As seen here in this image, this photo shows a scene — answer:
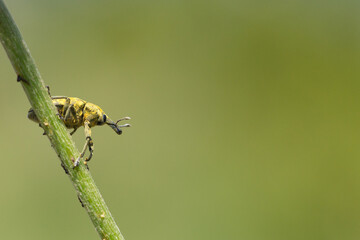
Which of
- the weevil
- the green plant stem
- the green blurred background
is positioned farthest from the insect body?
the green blurred background

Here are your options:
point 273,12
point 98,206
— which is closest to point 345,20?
point 273,12

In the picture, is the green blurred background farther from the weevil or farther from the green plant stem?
the green plant stem

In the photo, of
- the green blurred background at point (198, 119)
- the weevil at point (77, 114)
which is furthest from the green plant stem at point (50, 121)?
the green blurred background at point (198, 119)

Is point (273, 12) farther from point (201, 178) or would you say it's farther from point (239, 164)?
point (201, 178)

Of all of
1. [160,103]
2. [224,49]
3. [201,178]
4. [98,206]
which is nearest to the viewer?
[98,206]

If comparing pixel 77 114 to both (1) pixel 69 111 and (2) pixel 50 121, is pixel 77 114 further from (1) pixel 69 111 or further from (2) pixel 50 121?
(2) pixel 50 121

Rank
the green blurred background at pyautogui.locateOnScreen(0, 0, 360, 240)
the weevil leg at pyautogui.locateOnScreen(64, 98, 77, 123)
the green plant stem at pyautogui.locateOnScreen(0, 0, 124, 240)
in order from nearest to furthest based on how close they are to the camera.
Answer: the green plant stem at pyautogui.locateOnScreen(0, 0, 124, 240), the weevil leg at pyautogui.locateOnScreen(64, 98, 77, 123), the green blurred background at pyautogui.locateOnScreen(0, 0, 360, 240)

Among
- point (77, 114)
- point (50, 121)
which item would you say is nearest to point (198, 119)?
point (77, 114)
